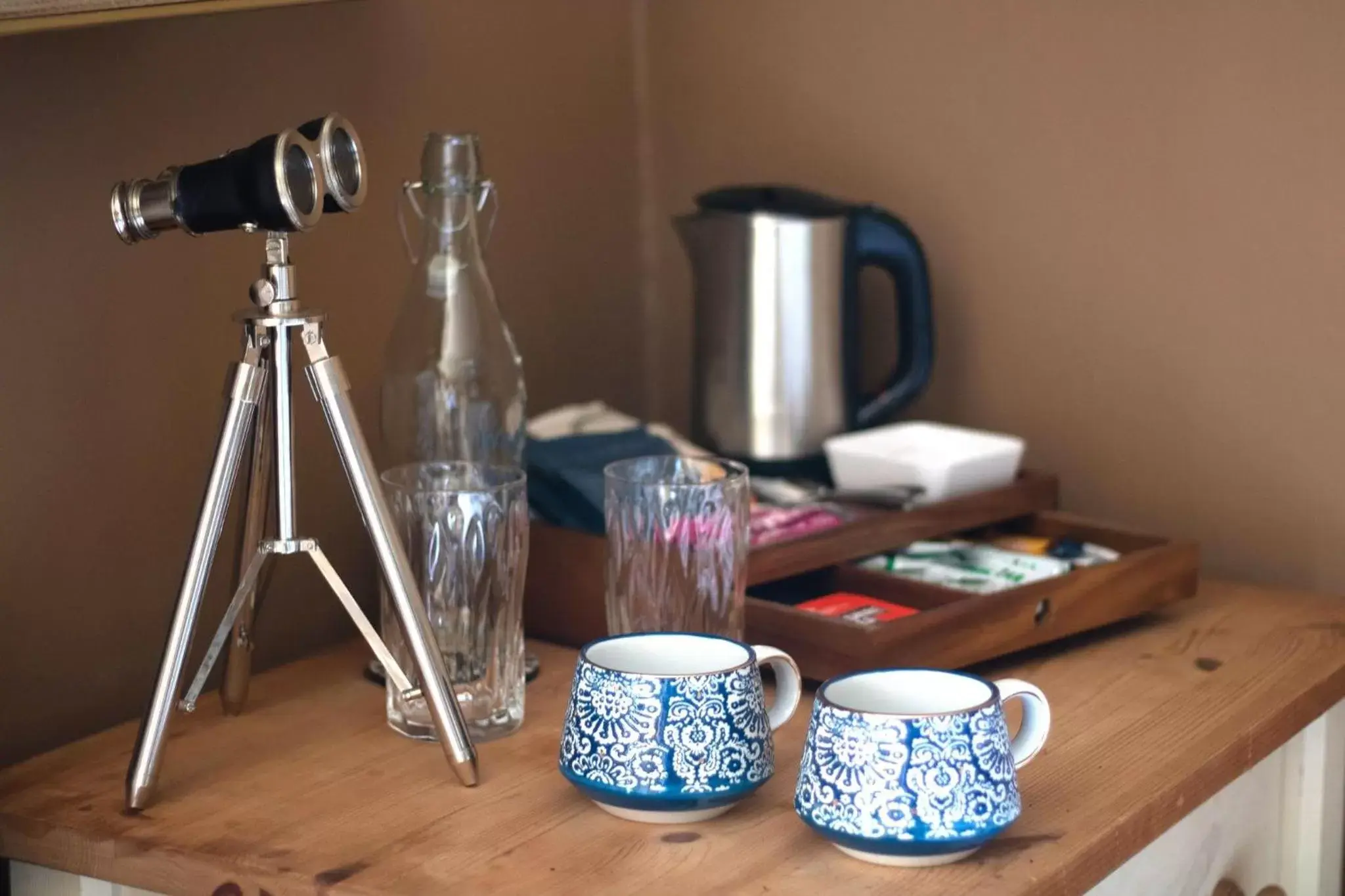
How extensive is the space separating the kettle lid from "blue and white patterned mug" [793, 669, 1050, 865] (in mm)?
589

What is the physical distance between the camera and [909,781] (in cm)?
74

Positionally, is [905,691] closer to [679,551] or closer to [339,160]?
[679,551]

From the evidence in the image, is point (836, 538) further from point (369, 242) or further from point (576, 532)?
point (369, 242)

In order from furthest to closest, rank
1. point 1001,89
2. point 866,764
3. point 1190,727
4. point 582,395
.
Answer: point 582,395 < point 1001,89 < point 1190,727 < point 866,764

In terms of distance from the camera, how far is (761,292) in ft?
4.22

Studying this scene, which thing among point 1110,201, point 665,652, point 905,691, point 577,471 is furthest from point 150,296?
point 1110,201

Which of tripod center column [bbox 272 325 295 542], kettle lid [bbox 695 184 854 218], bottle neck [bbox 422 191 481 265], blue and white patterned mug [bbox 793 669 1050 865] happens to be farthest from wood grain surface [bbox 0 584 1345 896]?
kettle lid [bbox 695 184 854 218]

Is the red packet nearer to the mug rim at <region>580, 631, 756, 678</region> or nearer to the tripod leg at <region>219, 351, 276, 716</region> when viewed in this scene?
the mug rim at <region>580, 631, 756, 678</region>

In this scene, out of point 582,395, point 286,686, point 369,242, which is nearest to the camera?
point 286,686

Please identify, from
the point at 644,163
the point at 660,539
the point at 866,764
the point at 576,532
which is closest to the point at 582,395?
the point at 644,163

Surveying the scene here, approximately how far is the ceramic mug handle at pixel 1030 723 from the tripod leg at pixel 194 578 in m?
0.41

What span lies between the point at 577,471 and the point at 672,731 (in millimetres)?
385

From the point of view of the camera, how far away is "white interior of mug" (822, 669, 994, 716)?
2.61 ft

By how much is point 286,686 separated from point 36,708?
0.51 ft
